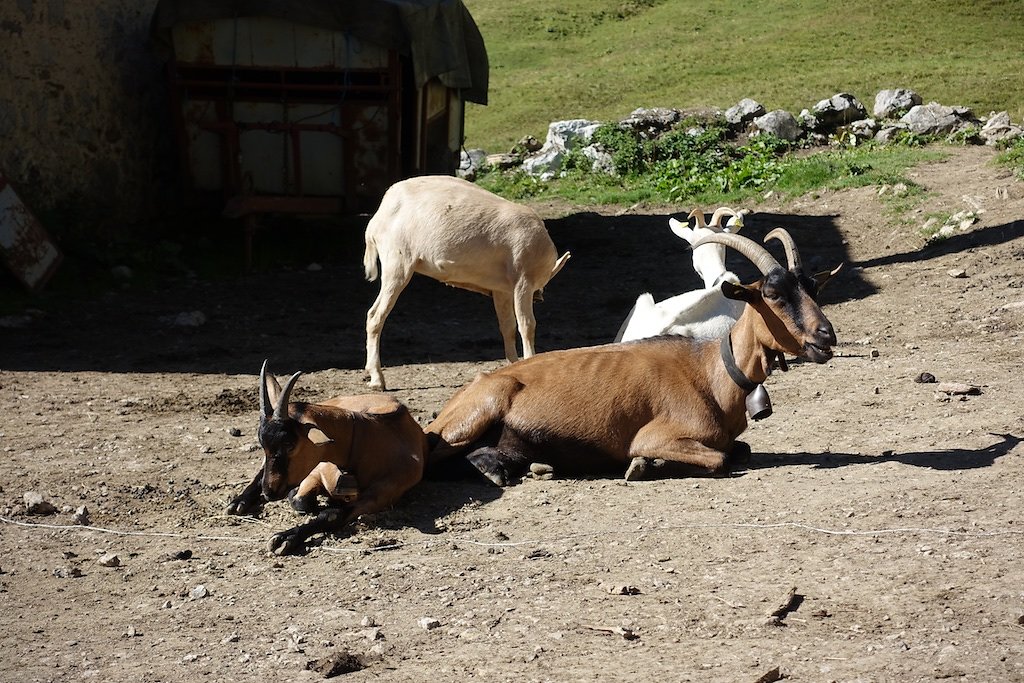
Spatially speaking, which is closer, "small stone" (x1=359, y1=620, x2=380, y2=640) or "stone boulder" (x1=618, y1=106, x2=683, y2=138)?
"small stone" (x1=359, y1=620, x2=380, y2=640)

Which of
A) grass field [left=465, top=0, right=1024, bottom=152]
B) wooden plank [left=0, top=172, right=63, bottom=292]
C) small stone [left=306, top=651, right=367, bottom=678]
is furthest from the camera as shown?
grass field [left=465, top=0, right=1024, bottom=152]

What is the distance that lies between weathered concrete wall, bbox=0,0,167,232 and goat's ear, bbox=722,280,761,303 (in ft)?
29.3

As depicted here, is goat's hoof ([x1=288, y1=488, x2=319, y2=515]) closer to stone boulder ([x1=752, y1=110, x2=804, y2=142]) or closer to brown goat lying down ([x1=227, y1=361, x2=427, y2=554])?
brown goat lying down ([x1=227, y1=361, x2=427, y2=554])

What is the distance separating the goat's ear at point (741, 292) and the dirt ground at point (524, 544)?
0.99 m

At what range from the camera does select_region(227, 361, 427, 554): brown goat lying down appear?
6277mm

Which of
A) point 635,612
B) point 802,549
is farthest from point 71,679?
point 802,549

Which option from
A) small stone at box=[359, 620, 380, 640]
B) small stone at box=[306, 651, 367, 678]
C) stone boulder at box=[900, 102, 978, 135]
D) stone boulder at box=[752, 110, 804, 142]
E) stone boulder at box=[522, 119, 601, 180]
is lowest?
stone boulder at box=[522, 119, 601, 180]

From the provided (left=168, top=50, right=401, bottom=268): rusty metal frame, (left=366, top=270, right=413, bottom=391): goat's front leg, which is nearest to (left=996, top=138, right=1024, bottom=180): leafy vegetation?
(left=168, top=50, right=401, bottom=268): rusty metal frame

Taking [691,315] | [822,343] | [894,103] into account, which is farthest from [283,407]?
[894,103]

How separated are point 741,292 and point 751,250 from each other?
0.46 metres

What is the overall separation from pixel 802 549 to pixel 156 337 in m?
7.43

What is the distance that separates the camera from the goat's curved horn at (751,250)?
22.5 feet

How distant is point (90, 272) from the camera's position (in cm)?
1321

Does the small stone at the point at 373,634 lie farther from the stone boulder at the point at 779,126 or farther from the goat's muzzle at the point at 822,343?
the stone boulder at the point at 779,126
